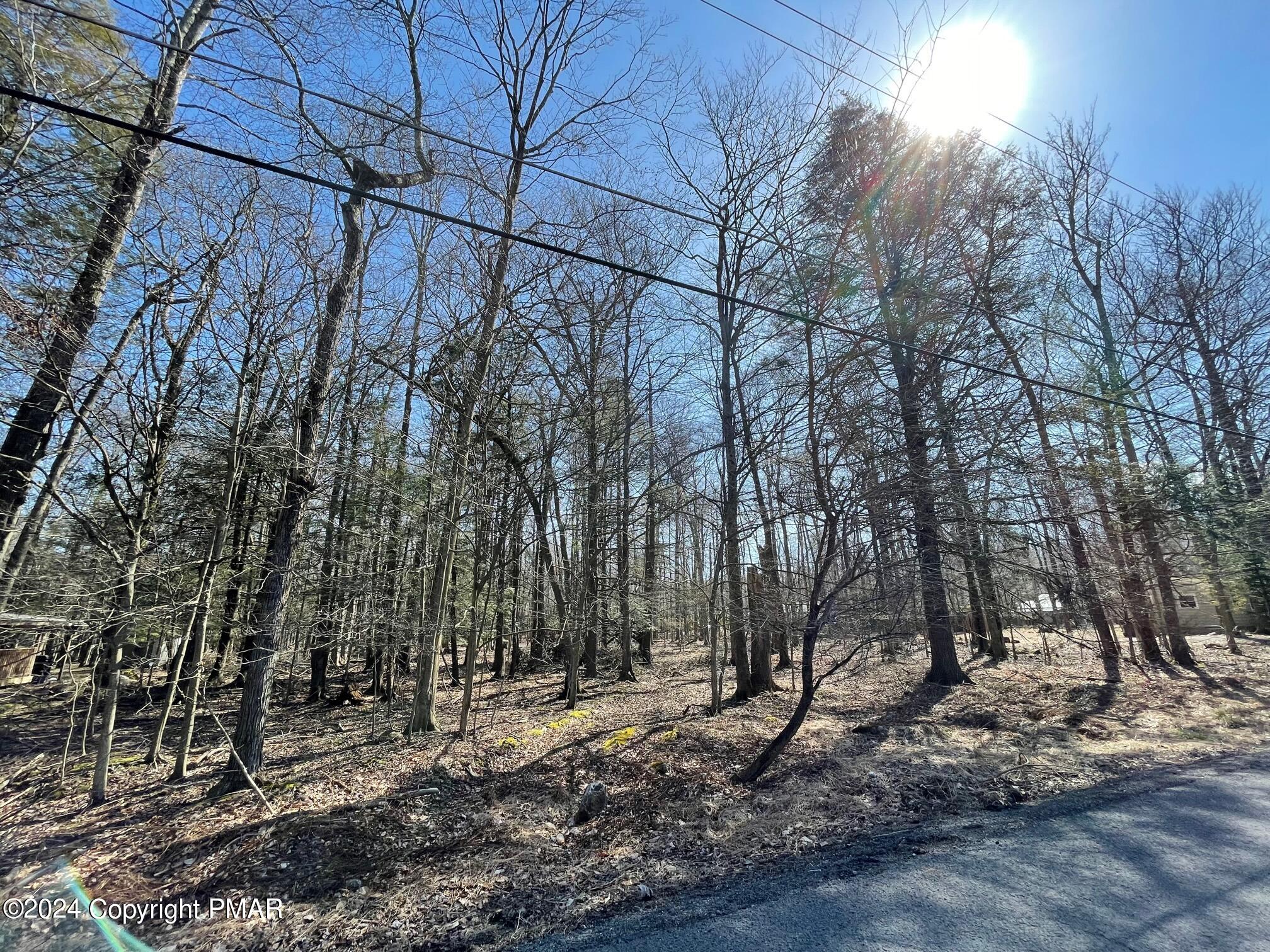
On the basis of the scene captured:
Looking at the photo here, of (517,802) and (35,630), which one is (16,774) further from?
(517,802)

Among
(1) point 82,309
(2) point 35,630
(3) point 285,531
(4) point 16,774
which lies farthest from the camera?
(3) point 285,531

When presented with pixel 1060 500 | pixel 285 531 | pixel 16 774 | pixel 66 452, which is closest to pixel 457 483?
pixel 285 531

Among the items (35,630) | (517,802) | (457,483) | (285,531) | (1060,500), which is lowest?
(517,802)

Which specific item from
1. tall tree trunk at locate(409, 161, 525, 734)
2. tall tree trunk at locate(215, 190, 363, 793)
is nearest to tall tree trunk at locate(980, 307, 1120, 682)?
tall tree trunk at locate(409, 161, 525, 734)

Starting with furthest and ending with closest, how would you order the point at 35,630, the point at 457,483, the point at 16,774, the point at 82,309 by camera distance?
the point at 457,483 < the point at 16,774 < the point at 82,309 < the point at 35,630

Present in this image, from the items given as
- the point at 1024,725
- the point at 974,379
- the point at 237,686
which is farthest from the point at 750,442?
the point at 237,686

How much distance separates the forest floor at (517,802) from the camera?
373cm

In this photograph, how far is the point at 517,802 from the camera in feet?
18.6

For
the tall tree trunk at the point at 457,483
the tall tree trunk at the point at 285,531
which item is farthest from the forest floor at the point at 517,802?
the tall tree trunk at the point at 457,483

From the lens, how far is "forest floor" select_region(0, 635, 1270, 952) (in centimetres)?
373

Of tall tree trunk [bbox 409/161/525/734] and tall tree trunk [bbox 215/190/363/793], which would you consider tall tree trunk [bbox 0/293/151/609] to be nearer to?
tall tree trunk [bbox 215/190/363/793]

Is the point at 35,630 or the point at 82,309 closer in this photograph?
the point at 35,630

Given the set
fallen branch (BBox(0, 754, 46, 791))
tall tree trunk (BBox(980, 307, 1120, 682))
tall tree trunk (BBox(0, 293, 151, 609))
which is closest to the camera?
tall tree trunk (BBox(0, 293, 151, 609))

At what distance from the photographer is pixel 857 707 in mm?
9734
